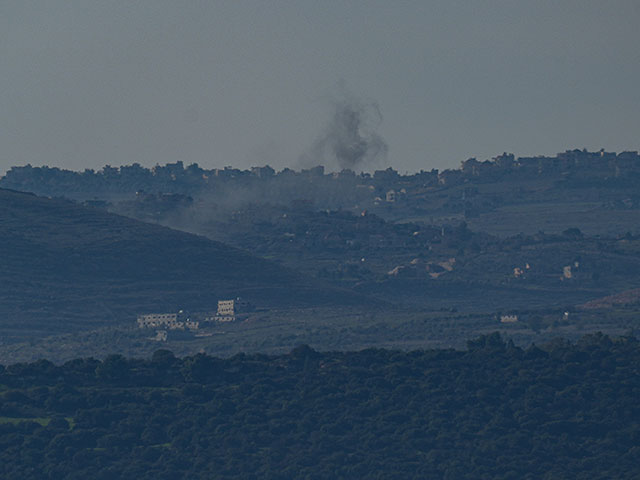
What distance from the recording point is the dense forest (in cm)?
13588

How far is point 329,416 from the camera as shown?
146 meters

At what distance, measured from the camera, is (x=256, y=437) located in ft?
463

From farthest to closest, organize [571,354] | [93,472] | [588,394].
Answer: [571,354]
[588,394]
[93,472]

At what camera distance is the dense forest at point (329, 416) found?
135875mm

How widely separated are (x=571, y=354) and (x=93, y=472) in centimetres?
4576

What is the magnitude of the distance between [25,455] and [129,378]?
22.4 meters

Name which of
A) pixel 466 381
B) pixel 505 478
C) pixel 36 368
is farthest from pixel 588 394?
pixel 36 368

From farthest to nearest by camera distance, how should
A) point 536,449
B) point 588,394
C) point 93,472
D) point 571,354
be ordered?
point 571,354, point 588,394, point 536,449, point 93,472

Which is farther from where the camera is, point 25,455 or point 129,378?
point 129,378

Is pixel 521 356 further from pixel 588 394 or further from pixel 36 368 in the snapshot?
pixel 36 368

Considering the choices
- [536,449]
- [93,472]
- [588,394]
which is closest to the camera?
[93,472]

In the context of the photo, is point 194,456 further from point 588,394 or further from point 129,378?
point 588,394

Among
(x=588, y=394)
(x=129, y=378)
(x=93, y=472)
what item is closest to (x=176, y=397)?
(x=129, y=378)

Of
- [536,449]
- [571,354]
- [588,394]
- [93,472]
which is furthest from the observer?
[571,354]
